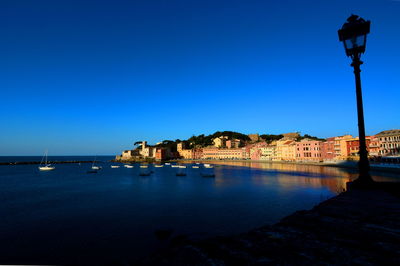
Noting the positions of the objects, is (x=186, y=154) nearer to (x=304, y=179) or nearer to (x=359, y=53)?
(x=304, y=179)

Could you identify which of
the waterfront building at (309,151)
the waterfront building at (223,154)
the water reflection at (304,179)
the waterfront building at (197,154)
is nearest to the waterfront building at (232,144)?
the waterfront building at (223,154)

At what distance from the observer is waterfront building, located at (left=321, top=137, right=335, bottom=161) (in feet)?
287

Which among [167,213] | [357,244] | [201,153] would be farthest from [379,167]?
[201,153]

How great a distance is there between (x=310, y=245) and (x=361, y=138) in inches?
249

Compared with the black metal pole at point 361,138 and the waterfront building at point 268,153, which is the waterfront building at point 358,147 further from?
the black metal pole at point 361,138

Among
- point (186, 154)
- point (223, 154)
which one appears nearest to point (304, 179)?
point (223, 154)

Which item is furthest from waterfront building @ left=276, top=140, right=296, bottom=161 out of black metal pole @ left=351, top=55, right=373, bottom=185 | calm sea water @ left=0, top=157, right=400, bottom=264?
black metal pole @ left=351, top=55, right=373, bottom=185

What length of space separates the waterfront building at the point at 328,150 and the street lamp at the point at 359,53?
91.7 metres

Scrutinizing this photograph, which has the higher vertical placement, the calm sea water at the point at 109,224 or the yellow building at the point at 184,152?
the yellow building at the point at 184,152

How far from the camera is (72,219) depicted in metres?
17.9

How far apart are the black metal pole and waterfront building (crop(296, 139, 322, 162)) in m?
95.5

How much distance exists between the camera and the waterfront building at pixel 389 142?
65.3 metres

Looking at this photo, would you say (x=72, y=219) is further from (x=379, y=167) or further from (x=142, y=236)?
(x=379, y=167)

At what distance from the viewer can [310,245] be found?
340 cm
